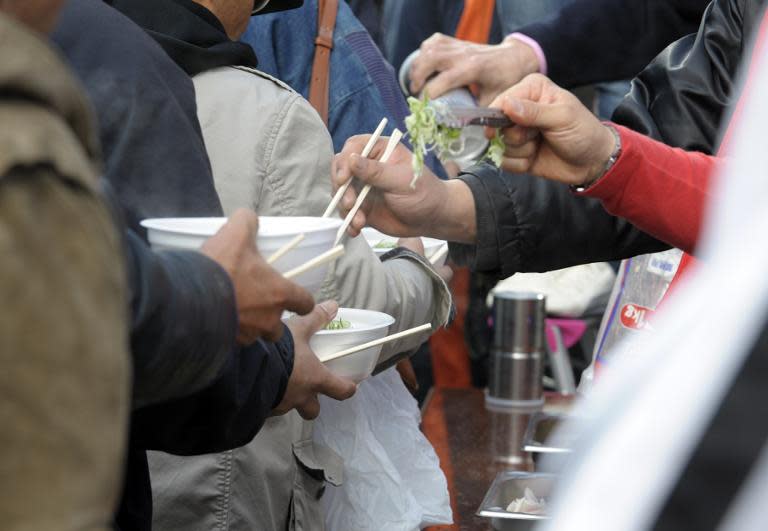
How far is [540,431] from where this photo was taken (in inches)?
119

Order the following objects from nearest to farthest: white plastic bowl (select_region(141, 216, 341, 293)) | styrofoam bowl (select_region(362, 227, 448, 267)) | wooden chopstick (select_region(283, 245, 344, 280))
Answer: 1. white plastic bowl (select_region(141, 216, 341, 293))
2. wooden chopstick (select_region(283, 245, 344, 280))
3. styrofoam bowl (select_region(362, 227, 448, 267))

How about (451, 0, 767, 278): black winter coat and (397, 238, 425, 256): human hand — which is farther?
(397, 238, 425, 256): human hand

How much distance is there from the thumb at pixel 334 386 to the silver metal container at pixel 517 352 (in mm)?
1674

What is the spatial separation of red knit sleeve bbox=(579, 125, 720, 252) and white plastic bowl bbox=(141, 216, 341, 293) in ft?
2.21

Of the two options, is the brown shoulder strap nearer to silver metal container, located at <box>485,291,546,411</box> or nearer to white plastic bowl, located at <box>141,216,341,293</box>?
silver metal container, located at <box>485,291,546,411</box>

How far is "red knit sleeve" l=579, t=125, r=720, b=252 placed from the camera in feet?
7.14

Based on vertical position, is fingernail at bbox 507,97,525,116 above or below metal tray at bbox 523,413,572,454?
above

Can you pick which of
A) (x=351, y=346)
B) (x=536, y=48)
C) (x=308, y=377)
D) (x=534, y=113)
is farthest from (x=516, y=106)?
(x=536, y=48)

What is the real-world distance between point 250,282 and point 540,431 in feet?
5.93

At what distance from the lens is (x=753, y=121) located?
66 cm

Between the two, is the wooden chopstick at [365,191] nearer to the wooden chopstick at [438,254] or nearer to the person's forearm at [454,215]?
the person's forearm at [454,215]

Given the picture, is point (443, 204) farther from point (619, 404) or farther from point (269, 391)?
point (619, 404)

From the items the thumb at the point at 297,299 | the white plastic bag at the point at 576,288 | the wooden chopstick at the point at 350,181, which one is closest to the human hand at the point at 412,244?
the wooden chopstick at the point at 350,181

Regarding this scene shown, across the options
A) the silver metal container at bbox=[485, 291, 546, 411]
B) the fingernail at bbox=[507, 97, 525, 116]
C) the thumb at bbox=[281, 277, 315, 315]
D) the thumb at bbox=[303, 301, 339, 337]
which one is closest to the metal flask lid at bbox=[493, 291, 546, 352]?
the silver metal container at bbox=[485, 291, 546, 411]
